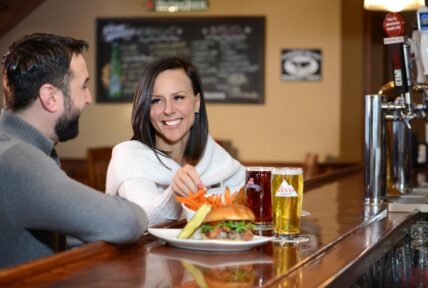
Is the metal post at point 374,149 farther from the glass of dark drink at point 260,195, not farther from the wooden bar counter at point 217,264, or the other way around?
the glass of dark drink at point 260,195

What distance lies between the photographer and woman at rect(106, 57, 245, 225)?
7.57 feet

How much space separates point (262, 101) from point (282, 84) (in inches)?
9.1

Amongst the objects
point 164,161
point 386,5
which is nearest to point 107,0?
point 386,5

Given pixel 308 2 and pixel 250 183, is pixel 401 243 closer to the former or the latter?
pixel 250 183

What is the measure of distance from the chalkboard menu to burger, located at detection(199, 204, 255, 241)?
5204 millimetres

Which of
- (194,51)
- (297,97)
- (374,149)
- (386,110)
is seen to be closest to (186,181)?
(374,149)

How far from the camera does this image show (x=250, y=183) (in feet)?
6.23

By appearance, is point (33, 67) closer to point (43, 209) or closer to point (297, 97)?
point (43, 209)

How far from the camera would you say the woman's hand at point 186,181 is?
6.42 ft

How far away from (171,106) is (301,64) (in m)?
4.37

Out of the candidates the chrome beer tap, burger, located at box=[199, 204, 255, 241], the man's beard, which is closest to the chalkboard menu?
the chrome beer tap

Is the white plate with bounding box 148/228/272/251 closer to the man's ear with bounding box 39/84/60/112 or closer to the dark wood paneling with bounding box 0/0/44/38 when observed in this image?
the man's ear with bounding box 39/84/60/112

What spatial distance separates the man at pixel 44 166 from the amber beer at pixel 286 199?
0.32m

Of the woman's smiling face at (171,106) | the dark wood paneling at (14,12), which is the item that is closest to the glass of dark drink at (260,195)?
the woman's smiling face at (171,106)
